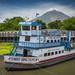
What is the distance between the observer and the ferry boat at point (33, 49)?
3616cm

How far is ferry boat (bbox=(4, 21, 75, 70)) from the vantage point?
36156 millimetres

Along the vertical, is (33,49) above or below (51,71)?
above

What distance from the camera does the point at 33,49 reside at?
38188 mm

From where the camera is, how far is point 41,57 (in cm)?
3816

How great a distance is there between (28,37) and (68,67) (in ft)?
25.8

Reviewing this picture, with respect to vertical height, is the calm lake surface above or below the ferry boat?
below

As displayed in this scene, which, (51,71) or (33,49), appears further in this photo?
(33,49)

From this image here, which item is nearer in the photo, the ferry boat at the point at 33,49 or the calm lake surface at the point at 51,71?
the calm lake surface at the point at 51,71

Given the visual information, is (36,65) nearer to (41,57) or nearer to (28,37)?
(41,57)

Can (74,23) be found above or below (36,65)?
above

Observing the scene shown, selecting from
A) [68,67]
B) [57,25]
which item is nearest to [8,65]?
[68,67]

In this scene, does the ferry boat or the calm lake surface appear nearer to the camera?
the calm lake surface

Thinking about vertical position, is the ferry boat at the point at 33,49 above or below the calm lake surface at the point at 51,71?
above

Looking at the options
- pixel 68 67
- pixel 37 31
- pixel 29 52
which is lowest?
pixel 68 67
